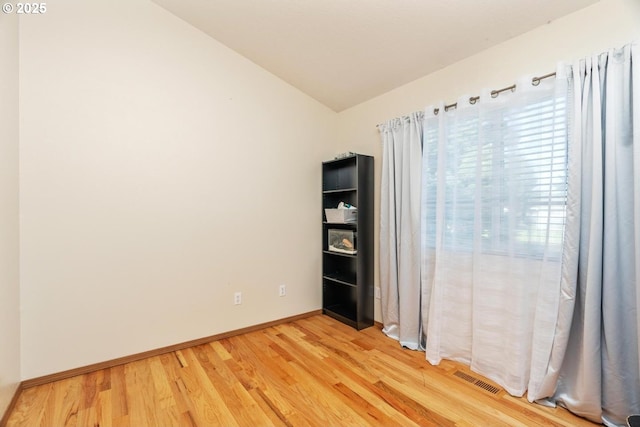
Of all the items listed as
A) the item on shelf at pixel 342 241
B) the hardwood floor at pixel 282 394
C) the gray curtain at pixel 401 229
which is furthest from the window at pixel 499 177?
the hardwood floor at pixel 282 394

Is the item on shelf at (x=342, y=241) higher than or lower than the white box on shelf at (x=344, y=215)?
lower

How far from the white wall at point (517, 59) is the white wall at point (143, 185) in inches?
35.9

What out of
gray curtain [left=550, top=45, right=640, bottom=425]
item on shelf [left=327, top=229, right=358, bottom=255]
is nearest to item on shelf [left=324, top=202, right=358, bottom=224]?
item on shelf [left=327, top=229, right=358, bottom=255]

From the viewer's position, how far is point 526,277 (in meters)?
1.89

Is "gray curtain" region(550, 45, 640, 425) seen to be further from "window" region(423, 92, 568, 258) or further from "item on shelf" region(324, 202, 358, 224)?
"item on shelf" region(324, 202, 358, 224)

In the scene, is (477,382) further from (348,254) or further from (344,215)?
(344,215)

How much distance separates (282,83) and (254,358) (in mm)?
2567

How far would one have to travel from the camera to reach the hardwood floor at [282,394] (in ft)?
5.40

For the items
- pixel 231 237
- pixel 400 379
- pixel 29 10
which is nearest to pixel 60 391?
pixel 231 237

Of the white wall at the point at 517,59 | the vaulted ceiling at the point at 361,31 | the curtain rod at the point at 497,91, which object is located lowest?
the curtain rod at the point at 497,91

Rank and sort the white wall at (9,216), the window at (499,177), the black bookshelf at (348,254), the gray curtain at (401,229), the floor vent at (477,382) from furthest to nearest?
the black bookshelf at (348,254)
the gray curtain at (401,229)
the floor vent at (477,382)
the window at (499,177)
the white wall at (9,216)

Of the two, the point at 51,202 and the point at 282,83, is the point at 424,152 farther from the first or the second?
the point at 51,202

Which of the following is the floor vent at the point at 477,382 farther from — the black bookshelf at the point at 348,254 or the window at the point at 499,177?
the black bookshelf at the point at 348,254

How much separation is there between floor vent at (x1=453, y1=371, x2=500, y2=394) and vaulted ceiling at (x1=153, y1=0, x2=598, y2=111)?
7.56ft
